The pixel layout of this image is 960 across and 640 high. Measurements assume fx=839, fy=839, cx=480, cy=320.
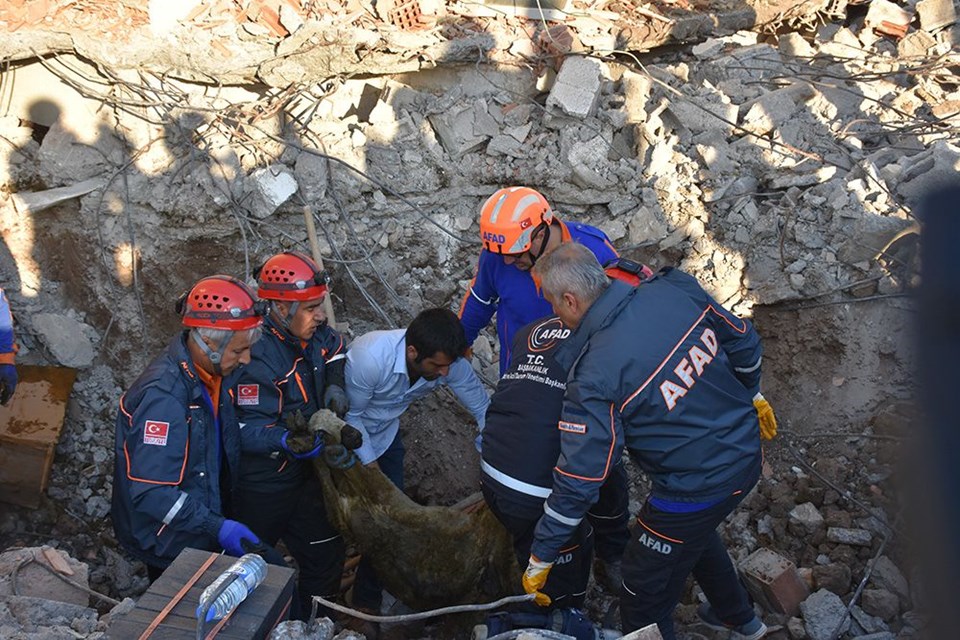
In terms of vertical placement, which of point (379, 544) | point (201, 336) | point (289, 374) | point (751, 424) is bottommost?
point (379, 544)

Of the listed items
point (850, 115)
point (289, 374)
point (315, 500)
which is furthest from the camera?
point (850, 115)

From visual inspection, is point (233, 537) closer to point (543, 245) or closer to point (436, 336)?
point (436, 336)

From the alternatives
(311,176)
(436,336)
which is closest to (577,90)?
(311,176)

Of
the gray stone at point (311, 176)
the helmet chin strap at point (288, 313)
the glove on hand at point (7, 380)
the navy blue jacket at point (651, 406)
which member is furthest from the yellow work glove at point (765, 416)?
the glove on hand at point (7, 380)

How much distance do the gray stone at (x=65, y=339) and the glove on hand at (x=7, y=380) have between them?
0.98 meters

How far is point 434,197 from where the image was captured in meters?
5.95

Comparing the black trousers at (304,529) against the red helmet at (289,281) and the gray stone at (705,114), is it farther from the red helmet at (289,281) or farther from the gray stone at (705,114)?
the gray stone at (705,114)

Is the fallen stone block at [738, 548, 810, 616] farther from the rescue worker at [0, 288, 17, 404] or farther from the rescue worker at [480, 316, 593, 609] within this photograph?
the rescue worker at [0, 288, 17, 404]

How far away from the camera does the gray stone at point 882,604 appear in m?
4.32

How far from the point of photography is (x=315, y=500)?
438 centimetres

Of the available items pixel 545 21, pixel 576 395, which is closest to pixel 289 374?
pixel 576 395

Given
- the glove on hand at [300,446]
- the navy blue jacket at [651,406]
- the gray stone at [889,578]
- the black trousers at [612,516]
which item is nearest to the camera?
the navy blue jacket at [651,406]

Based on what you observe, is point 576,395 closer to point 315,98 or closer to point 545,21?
point 315,98

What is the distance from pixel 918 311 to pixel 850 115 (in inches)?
195
